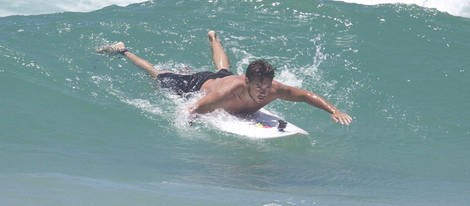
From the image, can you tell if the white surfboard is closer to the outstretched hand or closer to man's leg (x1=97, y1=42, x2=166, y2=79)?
the outstretched hand

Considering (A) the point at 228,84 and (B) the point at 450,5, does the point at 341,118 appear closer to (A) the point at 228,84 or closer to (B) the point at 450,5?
(A) the point at 228,84

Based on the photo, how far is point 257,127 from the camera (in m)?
7.90

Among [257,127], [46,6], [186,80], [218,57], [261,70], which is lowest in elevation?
[257,127]

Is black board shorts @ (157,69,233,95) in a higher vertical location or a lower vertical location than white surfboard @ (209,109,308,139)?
higher

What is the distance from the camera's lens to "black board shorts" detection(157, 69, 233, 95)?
882cm

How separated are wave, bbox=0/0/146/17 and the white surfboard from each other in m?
9.12

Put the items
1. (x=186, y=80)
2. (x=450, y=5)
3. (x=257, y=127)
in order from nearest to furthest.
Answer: (x=257, y=127)
(x=186, y=80)
(x=450, y=5)

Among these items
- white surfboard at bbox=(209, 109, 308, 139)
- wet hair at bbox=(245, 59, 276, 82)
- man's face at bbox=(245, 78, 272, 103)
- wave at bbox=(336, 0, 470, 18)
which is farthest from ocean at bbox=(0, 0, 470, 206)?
wave at bbox=(336, 0, 470, 18)

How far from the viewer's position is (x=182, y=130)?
7.82 metres

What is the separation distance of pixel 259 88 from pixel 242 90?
52cm

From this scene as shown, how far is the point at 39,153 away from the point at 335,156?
9.34 feet

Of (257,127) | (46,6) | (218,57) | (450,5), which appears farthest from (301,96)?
(46,6)

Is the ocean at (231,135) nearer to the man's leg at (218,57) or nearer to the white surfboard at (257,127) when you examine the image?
the white surfboard at (257,127)

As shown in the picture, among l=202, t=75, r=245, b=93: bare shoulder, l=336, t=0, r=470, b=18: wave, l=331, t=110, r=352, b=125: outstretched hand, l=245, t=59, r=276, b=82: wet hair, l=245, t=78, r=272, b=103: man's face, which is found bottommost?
l=331, t=110, r=352, b=125: outstretched hand
